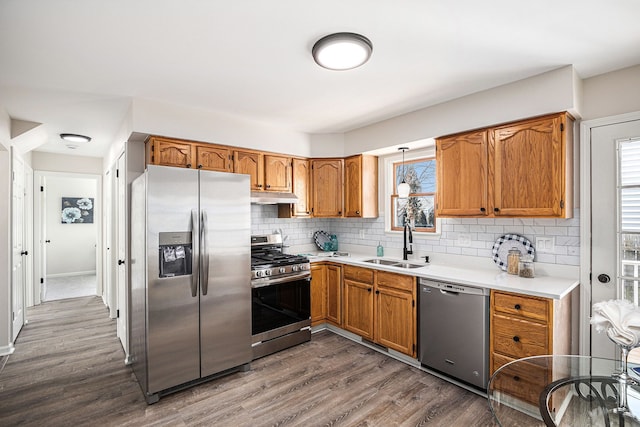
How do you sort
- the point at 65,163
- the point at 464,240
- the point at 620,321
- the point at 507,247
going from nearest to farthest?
the point at 620,321
the point at 507,247
the point at 464,240
the point at 65,163

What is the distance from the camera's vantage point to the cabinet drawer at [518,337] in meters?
2.26

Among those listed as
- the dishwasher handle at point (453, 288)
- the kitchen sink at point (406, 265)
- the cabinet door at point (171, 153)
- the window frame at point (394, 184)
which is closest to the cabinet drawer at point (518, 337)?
the dishwasher handle at point (453, 288)

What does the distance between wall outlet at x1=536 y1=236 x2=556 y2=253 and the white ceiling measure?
1328mm

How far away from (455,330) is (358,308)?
1.14m

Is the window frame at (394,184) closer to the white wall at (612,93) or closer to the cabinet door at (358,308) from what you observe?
the cabinet door at (358,308)

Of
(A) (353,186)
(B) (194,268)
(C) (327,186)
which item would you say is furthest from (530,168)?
(B) (194,268)

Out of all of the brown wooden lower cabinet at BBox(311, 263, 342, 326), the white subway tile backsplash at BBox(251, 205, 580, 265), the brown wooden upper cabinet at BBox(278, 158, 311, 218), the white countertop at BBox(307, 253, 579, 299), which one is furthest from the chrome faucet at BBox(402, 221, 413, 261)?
the brown wooden upper cabinet at BBox(278, 158, 311, 218)

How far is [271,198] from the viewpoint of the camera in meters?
3.72

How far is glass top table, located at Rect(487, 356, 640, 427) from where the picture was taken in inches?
49.4

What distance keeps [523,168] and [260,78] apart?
224 cm

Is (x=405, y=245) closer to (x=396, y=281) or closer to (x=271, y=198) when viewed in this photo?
(x=396, y=281)

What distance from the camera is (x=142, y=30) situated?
186 centimetres

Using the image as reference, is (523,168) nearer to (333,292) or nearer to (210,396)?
(333,292)

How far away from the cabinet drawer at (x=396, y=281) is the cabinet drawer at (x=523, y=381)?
139 centimetres
